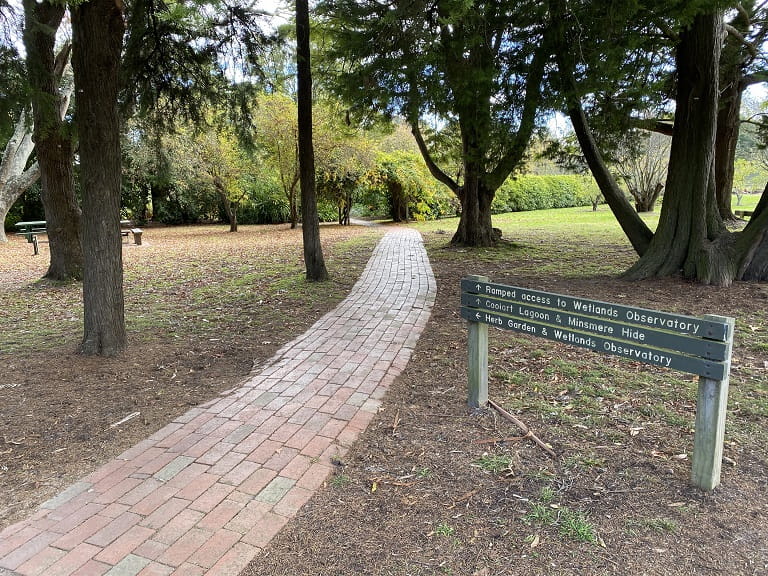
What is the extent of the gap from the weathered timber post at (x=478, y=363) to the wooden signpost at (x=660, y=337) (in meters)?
0.36

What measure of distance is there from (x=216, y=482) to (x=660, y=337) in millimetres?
2567

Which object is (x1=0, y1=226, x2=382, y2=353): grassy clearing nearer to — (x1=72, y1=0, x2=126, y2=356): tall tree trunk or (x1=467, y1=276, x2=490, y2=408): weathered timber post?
(x1=72, y1=0, x2=126, y2=356): tall tree trunk

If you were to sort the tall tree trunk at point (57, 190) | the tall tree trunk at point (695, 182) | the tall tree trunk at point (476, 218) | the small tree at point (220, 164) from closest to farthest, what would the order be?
the tall tree trunk at point (695, 182)
the tall tree trunk at point (57, 190)
the tall tree trunk at point (476, 218)
the small tree at point (220, 164)

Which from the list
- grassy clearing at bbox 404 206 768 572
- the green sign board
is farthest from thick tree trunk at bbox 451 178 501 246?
the green sign board

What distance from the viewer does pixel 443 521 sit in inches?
95.1

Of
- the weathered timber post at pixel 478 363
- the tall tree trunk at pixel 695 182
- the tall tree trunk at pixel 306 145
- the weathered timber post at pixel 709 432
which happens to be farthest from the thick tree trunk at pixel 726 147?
the weathered timber post at pixel 709 432

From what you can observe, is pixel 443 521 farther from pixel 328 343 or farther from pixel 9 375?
pixel 9 375

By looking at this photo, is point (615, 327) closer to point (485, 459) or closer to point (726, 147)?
point (485, 459)

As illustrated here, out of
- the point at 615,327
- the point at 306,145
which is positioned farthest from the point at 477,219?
the point at 615,327

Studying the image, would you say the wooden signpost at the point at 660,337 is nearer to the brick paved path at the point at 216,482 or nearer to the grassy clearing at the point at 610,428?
the grassy clearing at the point at 610,428

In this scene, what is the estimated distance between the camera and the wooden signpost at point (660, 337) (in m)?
2.41

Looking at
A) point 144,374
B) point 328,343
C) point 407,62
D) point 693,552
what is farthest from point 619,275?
point 144,374

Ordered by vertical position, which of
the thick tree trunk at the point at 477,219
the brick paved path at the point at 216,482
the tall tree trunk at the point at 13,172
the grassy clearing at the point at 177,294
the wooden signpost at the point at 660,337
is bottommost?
the brick paved path at the point at 216,482

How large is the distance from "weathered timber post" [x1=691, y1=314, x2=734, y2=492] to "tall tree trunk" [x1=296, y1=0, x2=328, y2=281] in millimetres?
6807
